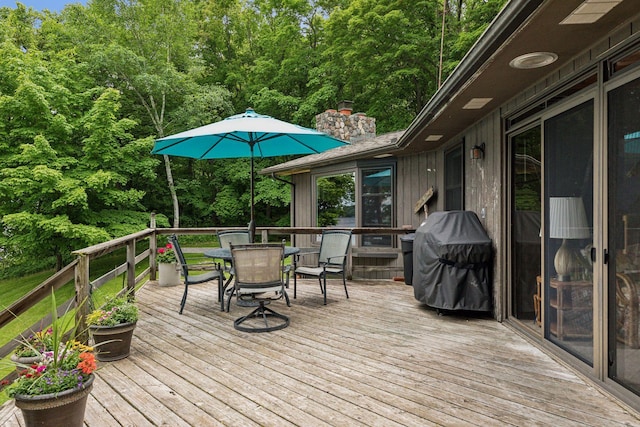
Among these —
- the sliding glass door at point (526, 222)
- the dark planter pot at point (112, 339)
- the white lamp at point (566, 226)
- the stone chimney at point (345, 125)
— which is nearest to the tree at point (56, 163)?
the stone chimney at point (345, 125)

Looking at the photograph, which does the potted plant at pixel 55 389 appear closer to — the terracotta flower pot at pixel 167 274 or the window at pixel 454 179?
the terracotta flower pot at pixel 167 274

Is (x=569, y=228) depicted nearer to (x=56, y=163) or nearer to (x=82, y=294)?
(x=82, y=294)

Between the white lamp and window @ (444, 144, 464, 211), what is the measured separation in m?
2.20

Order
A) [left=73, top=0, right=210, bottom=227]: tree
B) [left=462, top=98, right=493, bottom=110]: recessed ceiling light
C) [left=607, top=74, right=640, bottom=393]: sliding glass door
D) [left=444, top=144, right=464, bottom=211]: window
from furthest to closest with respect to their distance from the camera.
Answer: [left=73, top=0, right=210, bottom=227]: tree, [left=444, top=144, right=464, bottom=211]: window, [left=462, top=98, right=493, bottom=110]: recessed ceiling light, [left=607, top=74, right=640, bottom=393]: sliding glass door

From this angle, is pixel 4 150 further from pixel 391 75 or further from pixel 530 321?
pixel 530 321

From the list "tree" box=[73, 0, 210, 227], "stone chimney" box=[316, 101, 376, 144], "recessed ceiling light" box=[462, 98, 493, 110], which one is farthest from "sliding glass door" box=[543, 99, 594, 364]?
"tree" box=[73, 0, 210, 227]

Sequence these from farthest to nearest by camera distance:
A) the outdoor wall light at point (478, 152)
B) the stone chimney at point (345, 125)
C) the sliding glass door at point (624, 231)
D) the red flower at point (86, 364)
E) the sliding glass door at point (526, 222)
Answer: the stone chimney at point (345, 125) < the outdoor wall light at point (478, 152) < the sliding glass door at point (526, 222) < the sliding glass door at point (624, 231) < the red flower at point (86, 364)

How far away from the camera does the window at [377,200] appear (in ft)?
24.9

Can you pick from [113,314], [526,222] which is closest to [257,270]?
[113,314]

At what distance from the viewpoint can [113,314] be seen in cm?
319

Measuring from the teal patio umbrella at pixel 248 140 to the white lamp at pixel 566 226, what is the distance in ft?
8.01

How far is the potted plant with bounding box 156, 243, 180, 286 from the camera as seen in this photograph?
6.19m

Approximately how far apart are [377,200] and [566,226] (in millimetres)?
4933

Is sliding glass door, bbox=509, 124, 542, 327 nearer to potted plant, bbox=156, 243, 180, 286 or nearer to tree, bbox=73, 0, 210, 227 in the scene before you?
potted plant, bbox=156, 243, 180, 286
